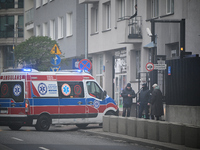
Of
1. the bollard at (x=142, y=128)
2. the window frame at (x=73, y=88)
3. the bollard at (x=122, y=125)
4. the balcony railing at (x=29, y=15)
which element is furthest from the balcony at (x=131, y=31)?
the balcony railing at (x=29, y=15)

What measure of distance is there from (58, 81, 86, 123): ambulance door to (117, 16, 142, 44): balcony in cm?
797

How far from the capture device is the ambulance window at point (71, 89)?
21250mm

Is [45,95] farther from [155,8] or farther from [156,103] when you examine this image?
[155,8]

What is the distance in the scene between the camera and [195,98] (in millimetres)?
20250

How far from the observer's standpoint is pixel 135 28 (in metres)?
29.3

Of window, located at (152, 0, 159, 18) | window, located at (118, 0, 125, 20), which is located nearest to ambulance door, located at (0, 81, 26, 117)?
window, located at (152, 0, 159, 18)

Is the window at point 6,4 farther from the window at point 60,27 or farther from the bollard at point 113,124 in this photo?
the bollard at point 113,124

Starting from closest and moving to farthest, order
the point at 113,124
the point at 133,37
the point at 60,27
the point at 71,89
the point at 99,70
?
the point at 113,124 → the point at 71,89 → the point at 133,37 → the point at 99,70 → the point at 60,27

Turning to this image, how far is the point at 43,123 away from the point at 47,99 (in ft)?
3.08

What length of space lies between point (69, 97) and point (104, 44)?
44.6 ft

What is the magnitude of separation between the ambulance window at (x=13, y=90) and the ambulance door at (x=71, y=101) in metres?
1.59

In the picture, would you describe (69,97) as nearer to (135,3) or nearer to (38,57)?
(135,3)

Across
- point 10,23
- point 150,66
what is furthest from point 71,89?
point 10,23

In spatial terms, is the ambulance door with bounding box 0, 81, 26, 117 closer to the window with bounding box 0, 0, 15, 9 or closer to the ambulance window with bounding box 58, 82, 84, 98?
the ambulance window with bounding box 58, 82, 84, 98
